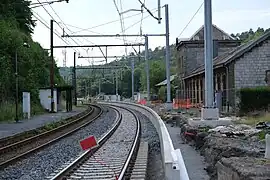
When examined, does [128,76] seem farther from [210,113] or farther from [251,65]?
[210,113]

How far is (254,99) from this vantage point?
2825 centimetres

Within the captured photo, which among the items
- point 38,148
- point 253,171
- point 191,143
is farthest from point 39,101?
point 253,171

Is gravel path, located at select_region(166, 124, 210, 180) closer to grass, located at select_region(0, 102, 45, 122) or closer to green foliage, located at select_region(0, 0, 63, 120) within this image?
grass, located at select_region(0, 102, 45, 122)

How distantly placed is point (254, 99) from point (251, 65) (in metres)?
7.27

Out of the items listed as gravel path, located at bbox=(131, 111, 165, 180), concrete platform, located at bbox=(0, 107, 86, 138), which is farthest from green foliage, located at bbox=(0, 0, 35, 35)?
gravel path, located at bbox=(131, 111, 165, 180)

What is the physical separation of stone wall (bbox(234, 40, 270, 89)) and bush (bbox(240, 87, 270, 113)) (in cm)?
652

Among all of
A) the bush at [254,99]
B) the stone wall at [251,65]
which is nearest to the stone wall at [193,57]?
the stone wall at [251,65]

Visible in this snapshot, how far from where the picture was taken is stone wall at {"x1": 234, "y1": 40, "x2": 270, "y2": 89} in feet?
115

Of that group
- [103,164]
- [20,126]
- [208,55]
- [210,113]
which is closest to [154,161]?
[103,164]

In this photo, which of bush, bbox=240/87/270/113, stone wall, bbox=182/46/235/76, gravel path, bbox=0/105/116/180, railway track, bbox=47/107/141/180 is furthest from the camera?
stone wall, bbox=182/46/235/76

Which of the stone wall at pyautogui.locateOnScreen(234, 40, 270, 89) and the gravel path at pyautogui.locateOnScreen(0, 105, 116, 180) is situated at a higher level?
the stone wall at pyautogui.locateOnScreen(234, 40, 270, 89)

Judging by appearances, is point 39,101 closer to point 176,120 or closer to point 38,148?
point 176,120

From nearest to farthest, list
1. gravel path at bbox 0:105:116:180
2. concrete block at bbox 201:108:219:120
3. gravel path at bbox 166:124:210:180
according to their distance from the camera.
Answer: gravel path at bbox 166:124:210:180 → gravel path at bbox 0:105:116:180 → concrete block at bbox 201:108:219:120

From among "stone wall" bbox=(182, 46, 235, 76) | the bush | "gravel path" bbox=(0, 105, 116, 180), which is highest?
"stone wall" bbox=(182, 46, 235, 76)
